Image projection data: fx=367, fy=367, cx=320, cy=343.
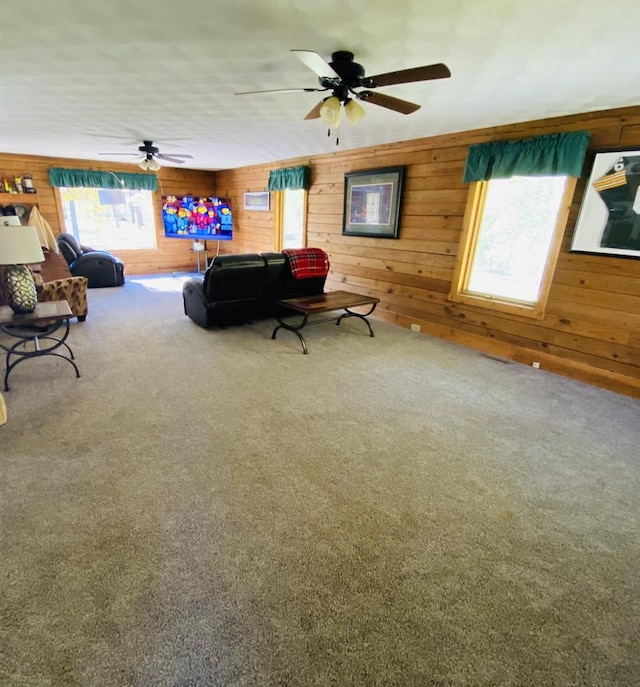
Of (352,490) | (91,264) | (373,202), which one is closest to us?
(352,490)

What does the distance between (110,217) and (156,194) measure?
101 centimetres

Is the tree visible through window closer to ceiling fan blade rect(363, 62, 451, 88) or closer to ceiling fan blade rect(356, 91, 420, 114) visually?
ceiling fan blade rect(356, 91, 420, 114)

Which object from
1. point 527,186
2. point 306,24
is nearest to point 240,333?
point 306,24

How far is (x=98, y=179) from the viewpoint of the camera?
6754 millimetres

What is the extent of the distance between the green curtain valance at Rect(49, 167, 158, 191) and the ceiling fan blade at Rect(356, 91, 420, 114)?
20.7 ft

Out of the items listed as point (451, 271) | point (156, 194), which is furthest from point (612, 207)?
point (156, 194)

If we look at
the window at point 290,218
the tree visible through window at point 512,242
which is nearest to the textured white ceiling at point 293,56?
the tree visible through window at point 512,242

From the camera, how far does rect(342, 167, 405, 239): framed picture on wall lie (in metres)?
4.51

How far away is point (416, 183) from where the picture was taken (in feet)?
14.1

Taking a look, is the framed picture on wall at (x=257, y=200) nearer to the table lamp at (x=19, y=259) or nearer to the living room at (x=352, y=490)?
the living room at (x=352, y=490)

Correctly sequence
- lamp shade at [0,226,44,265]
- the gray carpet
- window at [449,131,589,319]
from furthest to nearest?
window at [449,131,589,319], lamp shade at [0,226,44,265], the gray carpet

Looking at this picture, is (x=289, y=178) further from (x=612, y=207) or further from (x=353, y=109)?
(x=612, y=207)

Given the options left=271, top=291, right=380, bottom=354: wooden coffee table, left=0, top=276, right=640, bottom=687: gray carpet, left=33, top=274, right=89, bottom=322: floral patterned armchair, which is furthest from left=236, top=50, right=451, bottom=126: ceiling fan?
left=33, top=274, right=89, bottom=322: floral patterned armchair

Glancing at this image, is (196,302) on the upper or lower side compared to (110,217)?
lower
